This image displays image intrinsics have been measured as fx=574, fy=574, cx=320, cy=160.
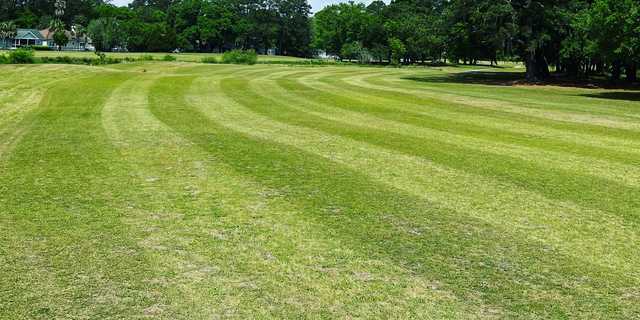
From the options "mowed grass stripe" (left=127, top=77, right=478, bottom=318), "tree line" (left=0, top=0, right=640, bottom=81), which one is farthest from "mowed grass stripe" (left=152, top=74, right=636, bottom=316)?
"tree line" (left=0, top=0, right=640, bottom=81)

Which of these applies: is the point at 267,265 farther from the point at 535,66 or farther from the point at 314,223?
the point at 535,66

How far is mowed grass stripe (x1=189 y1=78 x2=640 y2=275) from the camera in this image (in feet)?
22.6

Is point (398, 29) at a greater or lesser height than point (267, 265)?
greater

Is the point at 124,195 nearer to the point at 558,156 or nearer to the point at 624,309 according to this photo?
the point at 624,309

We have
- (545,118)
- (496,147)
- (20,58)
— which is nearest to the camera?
(496,147)

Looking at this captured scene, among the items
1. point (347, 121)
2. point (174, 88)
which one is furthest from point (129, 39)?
point (347, 121)

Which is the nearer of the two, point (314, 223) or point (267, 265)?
point (267, 265)

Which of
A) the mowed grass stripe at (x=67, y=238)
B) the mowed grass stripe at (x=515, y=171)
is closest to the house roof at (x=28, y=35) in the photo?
the mowed grass stripe at (x=515, y=171)

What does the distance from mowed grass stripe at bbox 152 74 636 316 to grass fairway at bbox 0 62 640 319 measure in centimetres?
3

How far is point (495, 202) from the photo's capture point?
8.78 m

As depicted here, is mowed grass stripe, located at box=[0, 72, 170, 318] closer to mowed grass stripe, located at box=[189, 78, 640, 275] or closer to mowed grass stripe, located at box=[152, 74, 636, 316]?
mowed grass stripe, located at box=[152, 74, 636, 316]

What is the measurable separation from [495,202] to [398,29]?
124m

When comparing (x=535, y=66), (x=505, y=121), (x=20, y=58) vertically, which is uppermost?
(x=20, y=58)

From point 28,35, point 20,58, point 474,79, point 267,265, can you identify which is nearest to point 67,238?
point 267,265
